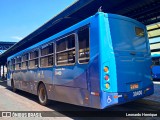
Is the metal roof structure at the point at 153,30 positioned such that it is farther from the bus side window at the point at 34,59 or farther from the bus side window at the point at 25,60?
the bus side window at the point at 34,59

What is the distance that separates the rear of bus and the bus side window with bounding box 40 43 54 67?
3267 millimetres

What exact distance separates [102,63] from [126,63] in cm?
96

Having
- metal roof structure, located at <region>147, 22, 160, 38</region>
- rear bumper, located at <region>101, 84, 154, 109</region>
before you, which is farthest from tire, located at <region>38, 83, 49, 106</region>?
metal roof structure, located at <region>147, 22, 160, 38</region>

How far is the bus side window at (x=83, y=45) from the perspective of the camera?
6113 mm

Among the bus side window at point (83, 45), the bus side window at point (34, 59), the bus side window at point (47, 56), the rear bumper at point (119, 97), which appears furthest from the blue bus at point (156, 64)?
the bus side window at point (83, 45)

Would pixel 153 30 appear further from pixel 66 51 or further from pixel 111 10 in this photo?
pixel 66 51

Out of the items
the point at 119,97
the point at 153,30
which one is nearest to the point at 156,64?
the point at 153,30

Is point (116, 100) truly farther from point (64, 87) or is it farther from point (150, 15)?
point (150, 15)

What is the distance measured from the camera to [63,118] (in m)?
6.98

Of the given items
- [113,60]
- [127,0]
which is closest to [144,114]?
[113,60]

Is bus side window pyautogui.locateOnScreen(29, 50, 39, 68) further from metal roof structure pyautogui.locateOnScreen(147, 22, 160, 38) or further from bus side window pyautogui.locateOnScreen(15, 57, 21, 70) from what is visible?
metal roof structure pyautogui.locateOnScreen(147, 22, 160, 38)

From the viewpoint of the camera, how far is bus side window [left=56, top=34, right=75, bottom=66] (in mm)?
6887

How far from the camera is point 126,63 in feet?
20.1

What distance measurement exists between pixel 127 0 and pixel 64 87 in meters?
5.80
